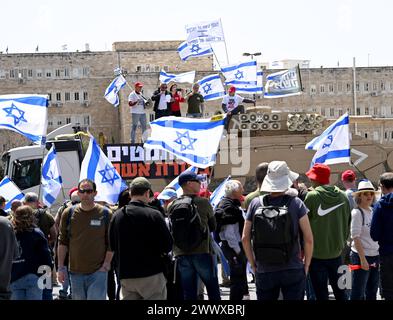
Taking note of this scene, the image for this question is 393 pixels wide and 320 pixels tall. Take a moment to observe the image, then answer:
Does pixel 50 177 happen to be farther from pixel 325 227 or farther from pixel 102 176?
pixel 325 227

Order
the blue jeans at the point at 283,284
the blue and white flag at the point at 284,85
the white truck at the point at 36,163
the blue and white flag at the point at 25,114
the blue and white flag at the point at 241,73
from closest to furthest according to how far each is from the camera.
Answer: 1. the blue jeans at the point at 283,284
2. the blue and white flag at the point at 25,114
3. the white truck at the point at 36,163
4. the blue and white flag at the point at 284,85
5. the blue and white flag at the point at 241,73

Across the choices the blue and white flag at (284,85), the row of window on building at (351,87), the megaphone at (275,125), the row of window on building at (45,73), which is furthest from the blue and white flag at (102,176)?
the row of window on building at (45,73)

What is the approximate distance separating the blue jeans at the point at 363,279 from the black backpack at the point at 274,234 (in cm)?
274

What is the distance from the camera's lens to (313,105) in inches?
3688

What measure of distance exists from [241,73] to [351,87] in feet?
205

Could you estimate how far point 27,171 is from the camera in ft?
93.4

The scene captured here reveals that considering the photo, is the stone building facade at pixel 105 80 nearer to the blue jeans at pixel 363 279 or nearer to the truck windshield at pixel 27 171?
the truck windshield at pixel 27 171

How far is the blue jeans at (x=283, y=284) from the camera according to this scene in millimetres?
10047

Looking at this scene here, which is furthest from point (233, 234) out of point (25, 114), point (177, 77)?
point (177, 77)

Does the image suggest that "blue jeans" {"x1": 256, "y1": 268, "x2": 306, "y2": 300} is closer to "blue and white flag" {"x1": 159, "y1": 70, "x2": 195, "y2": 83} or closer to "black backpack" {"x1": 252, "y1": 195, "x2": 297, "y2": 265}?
"black backpack" {"x1": 252, "y1": 195, "x2": 297, "y2": 265}

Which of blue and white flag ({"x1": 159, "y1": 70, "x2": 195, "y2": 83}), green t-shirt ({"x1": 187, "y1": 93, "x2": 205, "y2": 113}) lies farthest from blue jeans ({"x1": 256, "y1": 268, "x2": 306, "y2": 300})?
blue and white flag ({"x1": 159, "y1": 70, "x2": 195, "y2": 83})

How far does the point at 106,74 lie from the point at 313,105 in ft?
60.5

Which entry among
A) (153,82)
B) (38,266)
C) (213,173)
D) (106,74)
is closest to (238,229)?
(38,266)

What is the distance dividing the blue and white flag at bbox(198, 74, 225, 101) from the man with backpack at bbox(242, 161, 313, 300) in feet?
76.4
